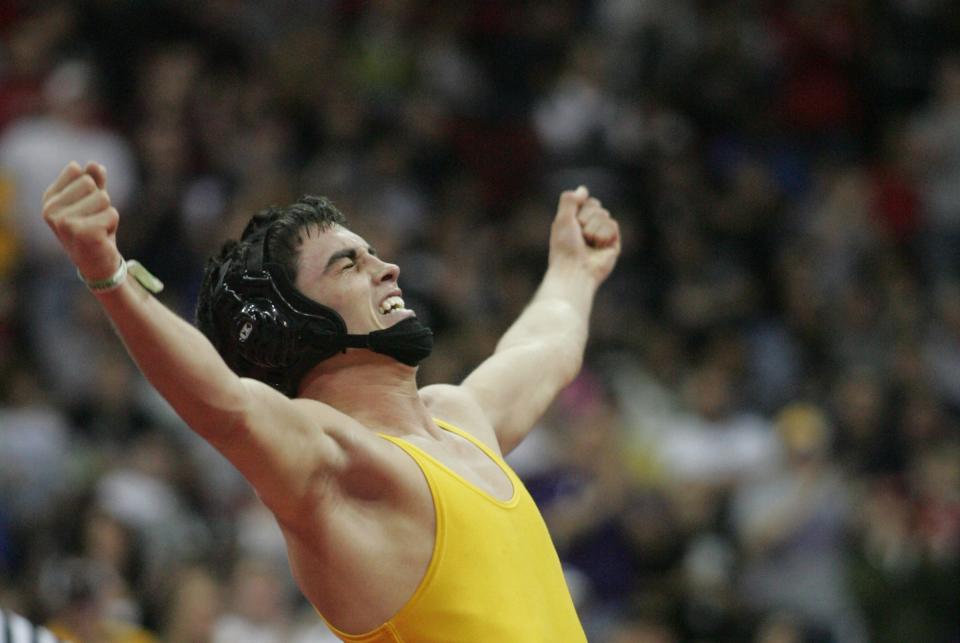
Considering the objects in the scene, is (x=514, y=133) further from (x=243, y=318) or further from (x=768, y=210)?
(x=243, y=318)

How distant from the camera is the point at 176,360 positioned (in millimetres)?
3102

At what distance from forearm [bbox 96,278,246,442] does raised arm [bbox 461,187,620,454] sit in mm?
1447

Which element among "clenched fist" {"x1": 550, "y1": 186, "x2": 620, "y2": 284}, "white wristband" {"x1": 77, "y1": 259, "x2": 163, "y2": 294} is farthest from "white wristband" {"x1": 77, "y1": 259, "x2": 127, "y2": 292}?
"clenched fist" {"x1": 550, "y1": 186, "x2": 620, "y2": 284}

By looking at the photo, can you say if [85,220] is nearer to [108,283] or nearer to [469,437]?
[108,283]

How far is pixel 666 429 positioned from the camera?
9734 mm

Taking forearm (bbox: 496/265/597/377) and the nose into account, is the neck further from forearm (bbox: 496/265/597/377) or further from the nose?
forearm (bbox: 496/265/597/377)

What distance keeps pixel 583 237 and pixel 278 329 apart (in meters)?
1.57

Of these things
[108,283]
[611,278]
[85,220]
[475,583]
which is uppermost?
[85,220]

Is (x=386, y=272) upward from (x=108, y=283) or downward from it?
downward

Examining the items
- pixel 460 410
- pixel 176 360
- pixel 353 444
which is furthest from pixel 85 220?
pixel 460 410

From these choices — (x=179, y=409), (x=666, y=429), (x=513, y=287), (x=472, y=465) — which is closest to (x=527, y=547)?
(x=472, y=465)

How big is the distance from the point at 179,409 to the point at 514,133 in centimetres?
879

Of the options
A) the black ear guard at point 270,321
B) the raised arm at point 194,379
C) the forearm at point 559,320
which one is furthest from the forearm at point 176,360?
the forearm at point 559,320

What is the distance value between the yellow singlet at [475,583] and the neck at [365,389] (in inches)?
5.7
